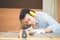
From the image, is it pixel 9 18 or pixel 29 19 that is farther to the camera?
pixel 9 18

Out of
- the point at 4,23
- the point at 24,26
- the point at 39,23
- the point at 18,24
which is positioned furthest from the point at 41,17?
the point at 4,23

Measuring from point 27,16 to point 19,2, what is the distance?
0.32m

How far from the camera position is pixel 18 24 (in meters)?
1.47

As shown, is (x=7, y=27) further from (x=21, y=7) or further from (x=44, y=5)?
(x=44, y=5)

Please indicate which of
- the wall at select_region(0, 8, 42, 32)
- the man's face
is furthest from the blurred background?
the man's face

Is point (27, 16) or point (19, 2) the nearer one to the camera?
point (27, 16)

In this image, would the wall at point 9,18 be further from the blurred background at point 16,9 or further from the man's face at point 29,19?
the man's face at point 29,19

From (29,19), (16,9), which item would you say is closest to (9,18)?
(16,9)

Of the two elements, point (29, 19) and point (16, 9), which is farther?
point (16, 9)

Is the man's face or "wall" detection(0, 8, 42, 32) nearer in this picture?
the man's face

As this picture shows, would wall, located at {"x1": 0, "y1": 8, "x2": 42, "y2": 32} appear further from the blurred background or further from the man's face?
the man's face

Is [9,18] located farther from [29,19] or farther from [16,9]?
[29,19]

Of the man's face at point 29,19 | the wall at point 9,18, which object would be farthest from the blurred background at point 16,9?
the man's face at point 29,19

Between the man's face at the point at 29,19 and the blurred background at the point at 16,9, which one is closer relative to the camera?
the man's face at the point at 29,19
